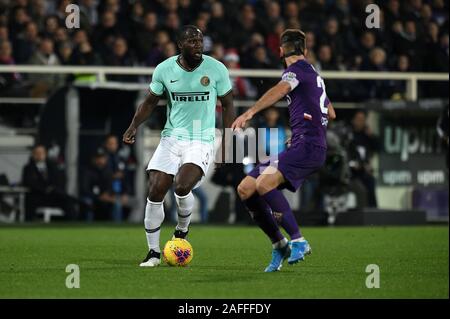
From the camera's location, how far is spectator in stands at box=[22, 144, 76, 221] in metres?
19.4

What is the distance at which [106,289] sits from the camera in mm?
8844

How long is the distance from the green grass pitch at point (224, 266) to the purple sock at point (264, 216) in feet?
1.19

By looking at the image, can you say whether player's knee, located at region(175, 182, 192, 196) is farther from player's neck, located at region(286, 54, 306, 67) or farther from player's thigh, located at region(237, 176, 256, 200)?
player's neck, located at region(286, 54, 306, 67)

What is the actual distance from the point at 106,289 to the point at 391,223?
11.4 metres

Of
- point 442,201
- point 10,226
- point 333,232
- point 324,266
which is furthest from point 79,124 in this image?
point 324,266

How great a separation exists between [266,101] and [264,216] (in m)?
1.12

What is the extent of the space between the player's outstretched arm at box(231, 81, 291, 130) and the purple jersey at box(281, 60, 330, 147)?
0.60ft

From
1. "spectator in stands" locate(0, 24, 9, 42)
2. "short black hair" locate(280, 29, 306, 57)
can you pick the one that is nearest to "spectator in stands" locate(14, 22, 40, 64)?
"spectator in stands" locate(0, 24, 9, 42)

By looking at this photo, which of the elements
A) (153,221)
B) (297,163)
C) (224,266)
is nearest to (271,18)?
(153,221)

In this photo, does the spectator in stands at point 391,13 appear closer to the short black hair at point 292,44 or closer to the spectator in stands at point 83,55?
the spectator in stands at point 83,55

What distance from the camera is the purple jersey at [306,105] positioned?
1030 centimetres

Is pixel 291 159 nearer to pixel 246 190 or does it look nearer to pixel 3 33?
pixel 246 190

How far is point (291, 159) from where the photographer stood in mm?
10273

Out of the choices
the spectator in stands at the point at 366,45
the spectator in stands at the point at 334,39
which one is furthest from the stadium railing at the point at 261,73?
the spectator in stands at the point at 334,39
